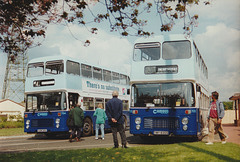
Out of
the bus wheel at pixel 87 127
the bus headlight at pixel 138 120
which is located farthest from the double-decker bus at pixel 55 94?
the bus headlight at pixel 138 120

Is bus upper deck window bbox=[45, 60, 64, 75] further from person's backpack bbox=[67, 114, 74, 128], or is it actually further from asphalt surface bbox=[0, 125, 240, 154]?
asphalt surface bbox=[0, 125, 240, 154]

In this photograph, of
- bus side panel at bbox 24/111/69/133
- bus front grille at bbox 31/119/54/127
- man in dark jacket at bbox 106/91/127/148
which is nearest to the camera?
man in dark jacket at bbox 106/91/127/148

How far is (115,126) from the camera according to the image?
1073 centimetres

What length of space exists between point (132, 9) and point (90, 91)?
37.3ft

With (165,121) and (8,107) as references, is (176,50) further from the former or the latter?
(8,107)

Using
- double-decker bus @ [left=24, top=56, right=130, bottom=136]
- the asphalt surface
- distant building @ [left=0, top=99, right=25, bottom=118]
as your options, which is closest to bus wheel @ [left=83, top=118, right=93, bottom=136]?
double-decker bus @ [left=24, top=56, right=130, bottom=136]

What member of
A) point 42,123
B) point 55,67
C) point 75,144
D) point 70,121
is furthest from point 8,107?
point 75,144

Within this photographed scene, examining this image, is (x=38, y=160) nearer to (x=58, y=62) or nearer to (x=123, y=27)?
(x=123, y=27)

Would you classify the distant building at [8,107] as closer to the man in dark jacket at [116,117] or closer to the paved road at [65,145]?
the paved road at [65,145]

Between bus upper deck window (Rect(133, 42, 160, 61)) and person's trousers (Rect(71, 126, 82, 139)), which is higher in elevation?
bus upper deck window (Rect(133, 42, 160, 61))

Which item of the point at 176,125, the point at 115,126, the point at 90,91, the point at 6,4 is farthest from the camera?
the point at 90,91

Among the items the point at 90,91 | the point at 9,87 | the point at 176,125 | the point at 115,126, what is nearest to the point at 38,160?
the point at 115,126

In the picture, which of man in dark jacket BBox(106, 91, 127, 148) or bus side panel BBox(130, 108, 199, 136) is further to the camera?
bus side panel BBox(130, 108, 199, 136)

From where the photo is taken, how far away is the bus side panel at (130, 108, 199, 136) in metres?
12.2
